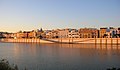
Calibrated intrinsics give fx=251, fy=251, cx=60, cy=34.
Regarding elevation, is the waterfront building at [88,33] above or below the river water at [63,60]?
above

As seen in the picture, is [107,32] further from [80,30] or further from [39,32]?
[39,32]

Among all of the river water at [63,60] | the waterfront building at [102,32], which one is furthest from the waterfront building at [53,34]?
the river water at [63,60]

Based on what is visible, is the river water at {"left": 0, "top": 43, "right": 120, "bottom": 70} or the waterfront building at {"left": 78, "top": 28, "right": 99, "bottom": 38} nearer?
the river water at {"left": 0, "top": 43, "right": 120, "bottom": 70}

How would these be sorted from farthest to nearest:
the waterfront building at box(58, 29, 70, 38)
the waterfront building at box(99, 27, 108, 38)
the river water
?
the waterfront building at box(58, 29, 70, 38) < the waterfront building at box(99, 27, 108, 38) < the river water

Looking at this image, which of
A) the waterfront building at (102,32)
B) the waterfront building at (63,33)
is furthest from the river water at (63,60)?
the waterfront building at (63,33)

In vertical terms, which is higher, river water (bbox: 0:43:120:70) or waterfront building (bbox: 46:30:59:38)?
waterfront building (bbox: 46:30:59:38)

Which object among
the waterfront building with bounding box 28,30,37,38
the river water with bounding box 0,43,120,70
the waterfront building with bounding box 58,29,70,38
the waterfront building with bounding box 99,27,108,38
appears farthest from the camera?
the waterfront building with bounding box 28,30,37,38

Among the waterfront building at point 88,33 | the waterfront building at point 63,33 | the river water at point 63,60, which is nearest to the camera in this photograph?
the river water at point 63,60

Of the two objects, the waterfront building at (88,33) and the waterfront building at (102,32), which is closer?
the waterfront building at (102,32)

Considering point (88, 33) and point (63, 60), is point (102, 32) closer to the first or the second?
point (88, 33)

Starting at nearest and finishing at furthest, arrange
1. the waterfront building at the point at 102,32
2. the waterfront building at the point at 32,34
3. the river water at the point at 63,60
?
the river water at the point at 63,60, the waterfront building at the point at 102,32, the waterfront building at the point at 32,34

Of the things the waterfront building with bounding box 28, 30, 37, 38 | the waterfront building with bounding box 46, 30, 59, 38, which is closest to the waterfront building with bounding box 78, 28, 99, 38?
the waterfront building with bounding box 46, 30, 59, 38

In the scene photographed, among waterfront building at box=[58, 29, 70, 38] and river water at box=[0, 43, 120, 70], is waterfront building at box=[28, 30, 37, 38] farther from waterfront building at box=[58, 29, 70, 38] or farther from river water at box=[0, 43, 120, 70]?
river water at box=[0, 43, 120, 70]

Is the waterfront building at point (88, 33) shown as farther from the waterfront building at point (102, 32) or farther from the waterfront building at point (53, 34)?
→ the waterfront building at point (53, 34)
